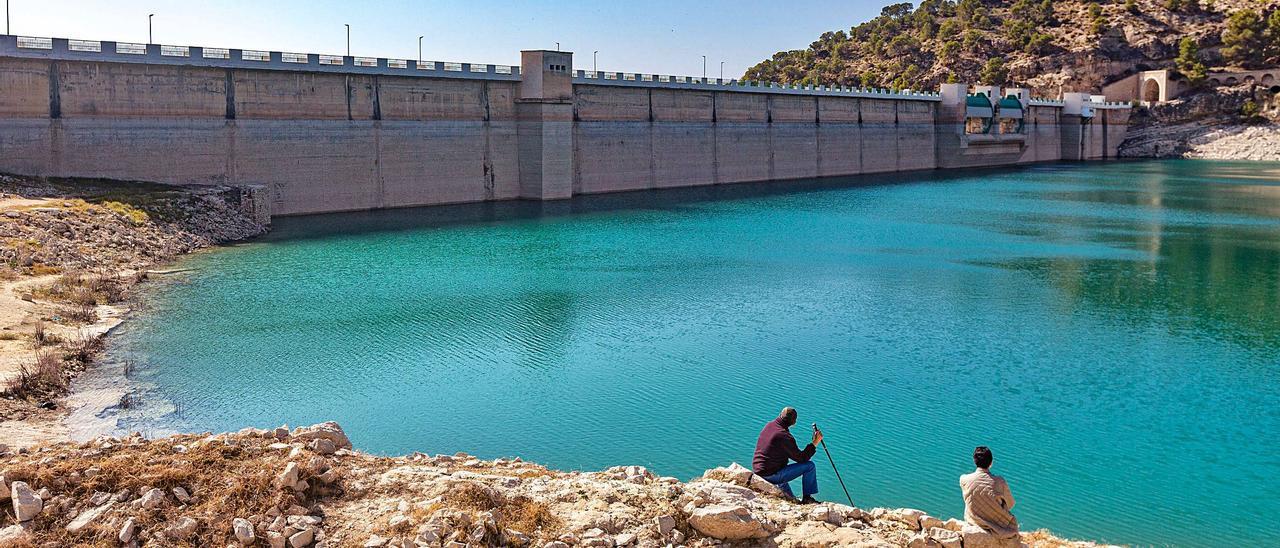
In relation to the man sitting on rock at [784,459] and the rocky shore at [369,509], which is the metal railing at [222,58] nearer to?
the rocky shore at [369,509]

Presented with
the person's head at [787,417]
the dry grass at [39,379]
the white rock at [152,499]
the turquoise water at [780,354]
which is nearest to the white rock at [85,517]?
the white rock at [152,499]

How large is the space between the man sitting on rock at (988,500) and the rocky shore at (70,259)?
43.4 ft

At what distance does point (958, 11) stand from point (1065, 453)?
485 feet

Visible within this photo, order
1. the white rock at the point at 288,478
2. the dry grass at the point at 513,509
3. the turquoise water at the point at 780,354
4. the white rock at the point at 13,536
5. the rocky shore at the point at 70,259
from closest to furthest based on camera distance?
the white rock at the point at 13,536
the dry grass at the point at 513,509
the white rock at the point at 288,478
the turquoise water at the point at 780,354
the rocky shore at the point at 70,259

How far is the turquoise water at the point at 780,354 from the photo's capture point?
1727cm

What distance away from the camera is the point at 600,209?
57938mm

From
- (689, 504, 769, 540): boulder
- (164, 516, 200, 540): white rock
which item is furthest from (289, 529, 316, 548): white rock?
(689, 504, 769, 540): boulder

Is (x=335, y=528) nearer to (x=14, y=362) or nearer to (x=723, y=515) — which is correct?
(x=723, y=515)

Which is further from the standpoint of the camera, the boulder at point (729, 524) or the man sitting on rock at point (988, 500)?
the boulder at point (729, 524)

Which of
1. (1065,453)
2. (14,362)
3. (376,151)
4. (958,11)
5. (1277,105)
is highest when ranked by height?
(958,11)

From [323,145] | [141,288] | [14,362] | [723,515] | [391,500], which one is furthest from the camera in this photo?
[323,145]

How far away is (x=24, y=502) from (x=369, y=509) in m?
3.38

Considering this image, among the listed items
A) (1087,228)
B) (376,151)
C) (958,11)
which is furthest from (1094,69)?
(376,151)

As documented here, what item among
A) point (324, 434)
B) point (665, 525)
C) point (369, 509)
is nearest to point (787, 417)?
point (665, 525)
